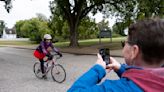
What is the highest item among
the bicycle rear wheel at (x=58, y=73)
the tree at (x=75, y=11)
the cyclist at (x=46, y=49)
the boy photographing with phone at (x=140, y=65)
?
the tree at (x=75, y=11)

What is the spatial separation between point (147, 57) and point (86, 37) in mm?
59858

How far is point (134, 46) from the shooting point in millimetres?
1907

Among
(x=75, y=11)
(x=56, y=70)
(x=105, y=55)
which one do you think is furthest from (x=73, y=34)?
(x=105, y=55)

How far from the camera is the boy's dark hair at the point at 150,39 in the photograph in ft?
6.06

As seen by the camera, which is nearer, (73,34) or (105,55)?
(105,55)

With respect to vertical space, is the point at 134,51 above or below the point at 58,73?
above

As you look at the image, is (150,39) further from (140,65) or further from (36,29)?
(36,29)

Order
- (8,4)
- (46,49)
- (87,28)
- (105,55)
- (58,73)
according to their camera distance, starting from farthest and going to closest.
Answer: (87,28) → (8,4) → (58,73) → (46,49) → (105,55)

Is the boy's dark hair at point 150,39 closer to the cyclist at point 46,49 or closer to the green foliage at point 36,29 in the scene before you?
the cyclist at point 46,49

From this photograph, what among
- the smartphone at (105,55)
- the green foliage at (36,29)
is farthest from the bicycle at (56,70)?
the green foliage at (36,29)

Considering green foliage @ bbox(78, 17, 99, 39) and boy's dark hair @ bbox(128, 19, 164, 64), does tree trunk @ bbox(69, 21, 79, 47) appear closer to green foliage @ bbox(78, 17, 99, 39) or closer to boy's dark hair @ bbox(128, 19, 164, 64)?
green foliage @ bbox(78, 17, 99, 39)

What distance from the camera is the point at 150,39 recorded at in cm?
185

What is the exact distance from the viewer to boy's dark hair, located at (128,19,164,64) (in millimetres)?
1848

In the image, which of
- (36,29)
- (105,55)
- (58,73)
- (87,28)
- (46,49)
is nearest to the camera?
(105,55)
